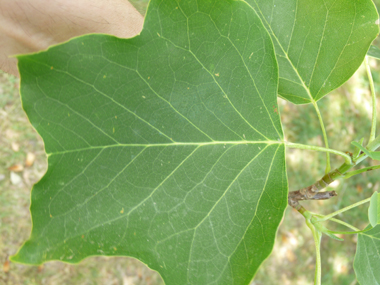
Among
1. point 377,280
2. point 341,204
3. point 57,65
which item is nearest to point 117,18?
point 57,65

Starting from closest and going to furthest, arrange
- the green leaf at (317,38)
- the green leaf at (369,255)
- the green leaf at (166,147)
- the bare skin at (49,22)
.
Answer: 1. the green leaf at (166,147)
2. the green leaf at (317,38)
3. the green leaf at (369,255)
4. the bare skin at (49,22)

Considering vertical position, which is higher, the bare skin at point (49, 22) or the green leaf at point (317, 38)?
the green leaf at point (317, 38)

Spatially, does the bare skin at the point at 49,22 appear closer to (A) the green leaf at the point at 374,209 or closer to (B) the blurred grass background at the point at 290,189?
(B) the blurred grass background at the point at 290,189

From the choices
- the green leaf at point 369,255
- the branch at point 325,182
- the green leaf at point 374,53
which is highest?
the green leaf at point 374,53

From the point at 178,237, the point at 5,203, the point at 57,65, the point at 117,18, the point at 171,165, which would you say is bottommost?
the point at 5,203

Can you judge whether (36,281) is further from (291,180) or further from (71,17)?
(291,180)

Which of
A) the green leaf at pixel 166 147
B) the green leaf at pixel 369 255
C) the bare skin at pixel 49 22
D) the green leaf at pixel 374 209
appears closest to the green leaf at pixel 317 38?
the green leaf at pixel 166 147
